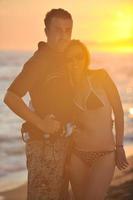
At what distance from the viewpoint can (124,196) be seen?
138 inches

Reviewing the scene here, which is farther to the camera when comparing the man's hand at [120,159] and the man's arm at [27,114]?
A: the man's hand at [120,159]

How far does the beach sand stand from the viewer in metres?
3.54

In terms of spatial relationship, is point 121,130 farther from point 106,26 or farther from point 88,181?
point 106,26

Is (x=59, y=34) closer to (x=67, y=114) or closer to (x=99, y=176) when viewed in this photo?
(x=67, y=114)

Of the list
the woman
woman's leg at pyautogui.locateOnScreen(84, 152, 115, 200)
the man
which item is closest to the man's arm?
the man

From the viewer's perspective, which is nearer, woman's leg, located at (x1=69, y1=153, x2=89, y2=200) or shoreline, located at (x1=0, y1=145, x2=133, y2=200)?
woman's leg, located at (x1=69, y1=153, x2=89, y2=200)

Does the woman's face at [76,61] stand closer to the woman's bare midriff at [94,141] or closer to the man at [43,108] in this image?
the man at [43,108]

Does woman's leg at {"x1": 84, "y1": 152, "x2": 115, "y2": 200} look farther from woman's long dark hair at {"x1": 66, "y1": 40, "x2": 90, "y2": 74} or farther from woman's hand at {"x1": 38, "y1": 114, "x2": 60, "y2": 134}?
woman's long dark hair at {"x1": 66, "y1": 40, "x2": 90, "y2": 74}

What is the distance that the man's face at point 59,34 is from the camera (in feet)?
7.04

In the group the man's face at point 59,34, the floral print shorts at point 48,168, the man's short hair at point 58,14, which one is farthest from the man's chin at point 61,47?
the floral print shorts at point 48,168

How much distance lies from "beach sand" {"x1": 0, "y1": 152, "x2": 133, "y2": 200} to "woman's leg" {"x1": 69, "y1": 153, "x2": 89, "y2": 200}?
133cm

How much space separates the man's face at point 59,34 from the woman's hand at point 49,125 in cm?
31

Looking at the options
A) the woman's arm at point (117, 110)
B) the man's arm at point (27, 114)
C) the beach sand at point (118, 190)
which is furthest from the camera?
the beach sand at point (118, 190)

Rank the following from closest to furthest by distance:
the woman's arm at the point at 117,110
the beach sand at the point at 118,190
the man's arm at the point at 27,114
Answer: the man's arm at the point at 27,114, the woman's arm at the point at 117,110, the beach sand at the point at 118,190
